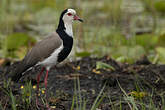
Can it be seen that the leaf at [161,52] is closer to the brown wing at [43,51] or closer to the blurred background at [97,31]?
the blurred background at [97,31]

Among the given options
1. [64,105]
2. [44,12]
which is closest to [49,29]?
[44,12]

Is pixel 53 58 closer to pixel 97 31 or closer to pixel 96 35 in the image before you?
pixel 97 31

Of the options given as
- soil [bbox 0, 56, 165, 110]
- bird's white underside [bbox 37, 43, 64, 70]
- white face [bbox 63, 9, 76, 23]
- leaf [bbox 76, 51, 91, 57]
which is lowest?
soil [bbox 0, 56, 165, 110]

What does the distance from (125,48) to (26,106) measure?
10.4 ft

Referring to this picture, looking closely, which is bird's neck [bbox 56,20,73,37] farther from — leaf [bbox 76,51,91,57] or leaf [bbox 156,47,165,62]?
leaf [bbox 156,47,165,62]

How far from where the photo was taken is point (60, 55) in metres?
4.26

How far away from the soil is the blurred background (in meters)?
0.65

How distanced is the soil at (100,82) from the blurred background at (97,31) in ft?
2.14

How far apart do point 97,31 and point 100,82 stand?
91.6 inches

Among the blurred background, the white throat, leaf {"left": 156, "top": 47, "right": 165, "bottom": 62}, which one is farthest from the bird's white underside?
leaf {"left": 156, "top": 47, "right": 165, "bottom": 62}

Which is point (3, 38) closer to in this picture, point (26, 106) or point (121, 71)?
point (121, 71)

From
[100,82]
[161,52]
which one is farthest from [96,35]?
[100,82]

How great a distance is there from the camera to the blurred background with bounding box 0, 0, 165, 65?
639 cm

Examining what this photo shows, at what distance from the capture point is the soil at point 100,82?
4121 millimetres
